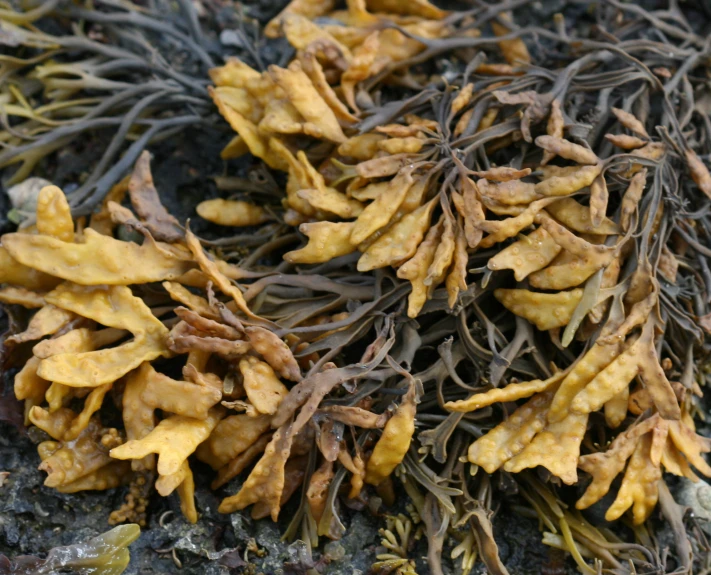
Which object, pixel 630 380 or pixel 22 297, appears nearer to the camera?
pixel 630 380

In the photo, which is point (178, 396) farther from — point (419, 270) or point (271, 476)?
point (419, 270)

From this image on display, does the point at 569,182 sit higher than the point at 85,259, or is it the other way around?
the point at 85,259

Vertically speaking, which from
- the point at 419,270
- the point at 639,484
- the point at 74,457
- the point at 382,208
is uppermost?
the point at 382,208

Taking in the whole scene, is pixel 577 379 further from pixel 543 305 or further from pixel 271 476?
pixel 271 476

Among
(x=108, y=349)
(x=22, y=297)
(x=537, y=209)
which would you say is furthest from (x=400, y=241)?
(x=22, y=297)

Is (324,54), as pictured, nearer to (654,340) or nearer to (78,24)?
(78,24)

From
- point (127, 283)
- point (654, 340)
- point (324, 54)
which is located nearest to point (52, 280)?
point (127, 283)

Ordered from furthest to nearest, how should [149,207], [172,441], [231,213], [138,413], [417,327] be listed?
[231,213] < [149,207] < [417,327] < [138,413] < [172,441]

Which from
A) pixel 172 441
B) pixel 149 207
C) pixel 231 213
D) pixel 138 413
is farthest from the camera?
pixel 231 213

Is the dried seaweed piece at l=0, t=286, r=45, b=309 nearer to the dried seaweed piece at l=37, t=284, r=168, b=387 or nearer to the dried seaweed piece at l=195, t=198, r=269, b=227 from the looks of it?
the dried seaweed piece at l=37, t=284, r=168, b=387

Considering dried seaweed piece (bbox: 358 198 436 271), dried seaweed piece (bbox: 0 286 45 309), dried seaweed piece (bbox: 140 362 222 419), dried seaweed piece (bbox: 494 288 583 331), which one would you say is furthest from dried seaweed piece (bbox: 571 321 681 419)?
dried seaweed piece (bbox: 0 286 45 309)

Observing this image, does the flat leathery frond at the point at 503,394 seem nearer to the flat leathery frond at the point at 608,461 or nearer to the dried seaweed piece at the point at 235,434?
the flat leathery frond at the point at 608,461

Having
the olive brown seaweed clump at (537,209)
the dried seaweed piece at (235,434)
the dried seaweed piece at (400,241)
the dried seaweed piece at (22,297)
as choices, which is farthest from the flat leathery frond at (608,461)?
the dried seaweed piece at (22,297)
